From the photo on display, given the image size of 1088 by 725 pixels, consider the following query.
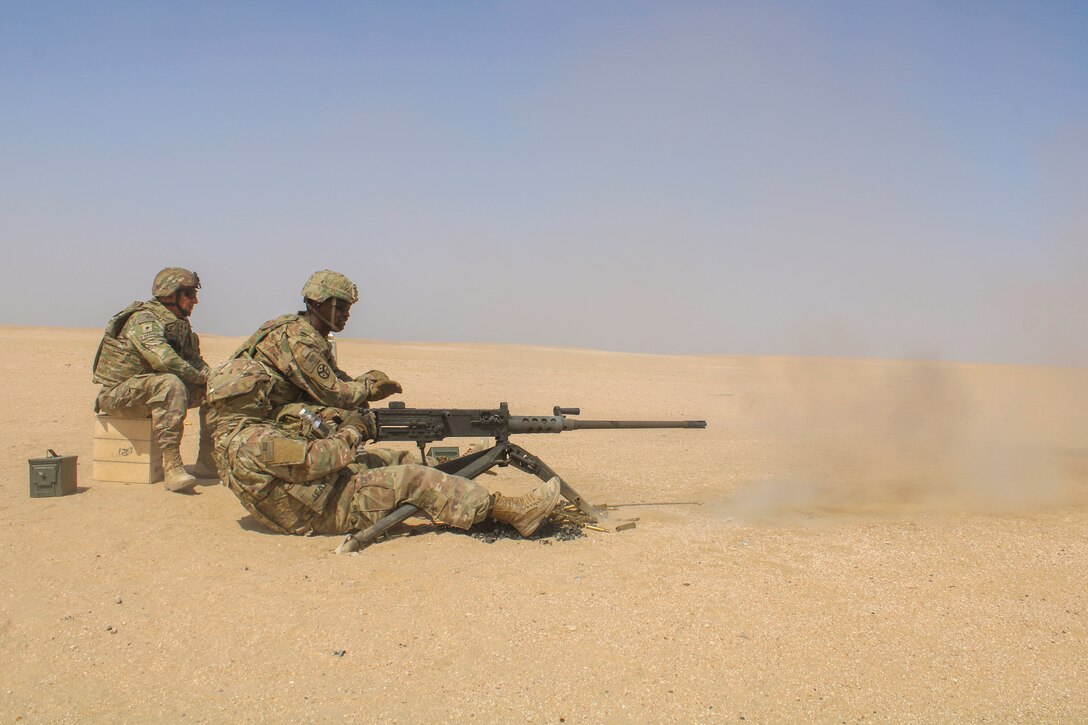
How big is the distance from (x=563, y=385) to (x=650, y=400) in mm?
3470

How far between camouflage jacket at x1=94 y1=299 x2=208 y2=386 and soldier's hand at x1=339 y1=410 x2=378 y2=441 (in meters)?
2.78

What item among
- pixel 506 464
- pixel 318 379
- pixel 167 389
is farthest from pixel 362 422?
pixel 167 389

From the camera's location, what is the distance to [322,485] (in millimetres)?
6281

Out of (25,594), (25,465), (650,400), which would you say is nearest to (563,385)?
(650,400)

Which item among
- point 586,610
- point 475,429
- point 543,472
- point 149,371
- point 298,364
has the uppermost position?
point 298,364

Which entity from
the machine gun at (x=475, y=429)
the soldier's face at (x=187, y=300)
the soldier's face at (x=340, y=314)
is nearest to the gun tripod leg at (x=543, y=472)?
the machine gun at (x=475, y=429)

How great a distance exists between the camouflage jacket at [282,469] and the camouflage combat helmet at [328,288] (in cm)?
108

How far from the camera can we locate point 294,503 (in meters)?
6.29

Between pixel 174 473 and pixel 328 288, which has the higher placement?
pixel 328 288

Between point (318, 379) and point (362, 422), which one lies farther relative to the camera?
point (362, 422)

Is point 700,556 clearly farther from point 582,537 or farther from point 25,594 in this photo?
point 25,594

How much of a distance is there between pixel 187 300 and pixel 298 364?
3.15 m

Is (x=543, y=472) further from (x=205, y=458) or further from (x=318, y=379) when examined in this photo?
(x=205, y=458)

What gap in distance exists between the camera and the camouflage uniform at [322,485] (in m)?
6.06
